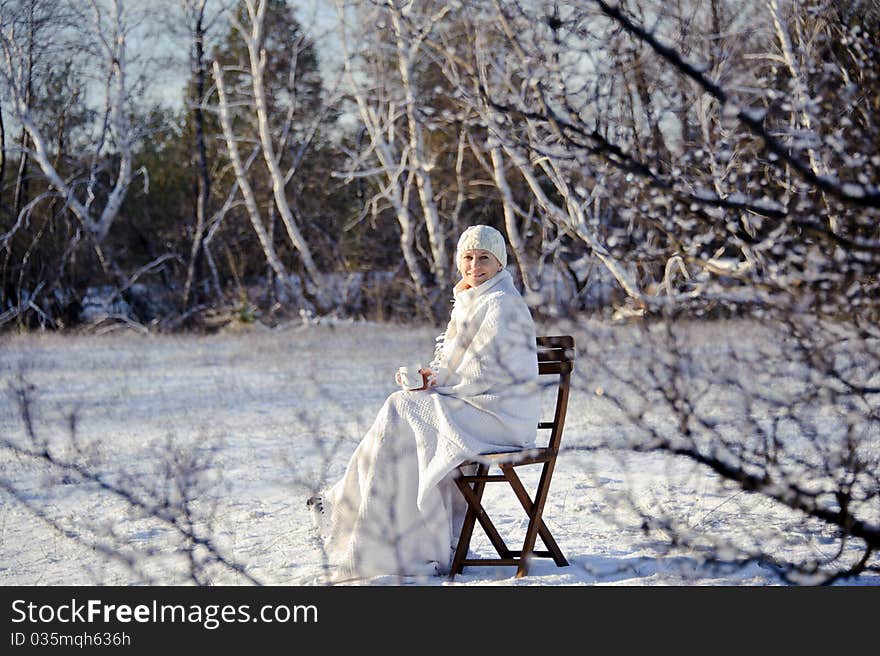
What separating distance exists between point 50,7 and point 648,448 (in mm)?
18619

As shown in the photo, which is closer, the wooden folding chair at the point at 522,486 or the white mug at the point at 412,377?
the wooden folding chair at the point at 522,486

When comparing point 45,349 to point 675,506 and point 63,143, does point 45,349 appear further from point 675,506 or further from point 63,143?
point 675,506

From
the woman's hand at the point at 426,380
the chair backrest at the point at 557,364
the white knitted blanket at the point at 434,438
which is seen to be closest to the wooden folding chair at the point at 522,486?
the chair backrest at the point at 557,364

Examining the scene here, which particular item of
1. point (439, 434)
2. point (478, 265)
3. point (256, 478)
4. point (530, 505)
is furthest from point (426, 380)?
point (256, 478)

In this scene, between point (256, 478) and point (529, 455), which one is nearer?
point (529, 455)

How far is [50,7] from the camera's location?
62.8 feet

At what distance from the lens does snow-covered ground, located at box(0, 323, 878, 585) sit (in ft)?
14.8

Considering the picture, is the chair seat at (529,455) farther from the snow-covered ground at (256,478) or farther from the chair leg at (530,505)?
the snow-covered ground at (256,478)

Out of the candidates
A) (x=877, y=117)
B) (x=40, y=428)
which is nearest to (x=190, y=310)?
(x=40, y=428)

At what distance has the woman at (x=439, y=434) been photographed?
172 inches

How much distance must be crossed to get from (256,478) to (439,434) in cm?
286

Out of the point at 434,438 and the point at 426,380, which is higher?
the point at 426,380

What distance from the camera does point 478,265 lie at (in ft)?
15.1

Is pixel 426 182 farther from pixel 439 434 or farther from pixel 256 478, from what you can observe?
pixel 439 434
